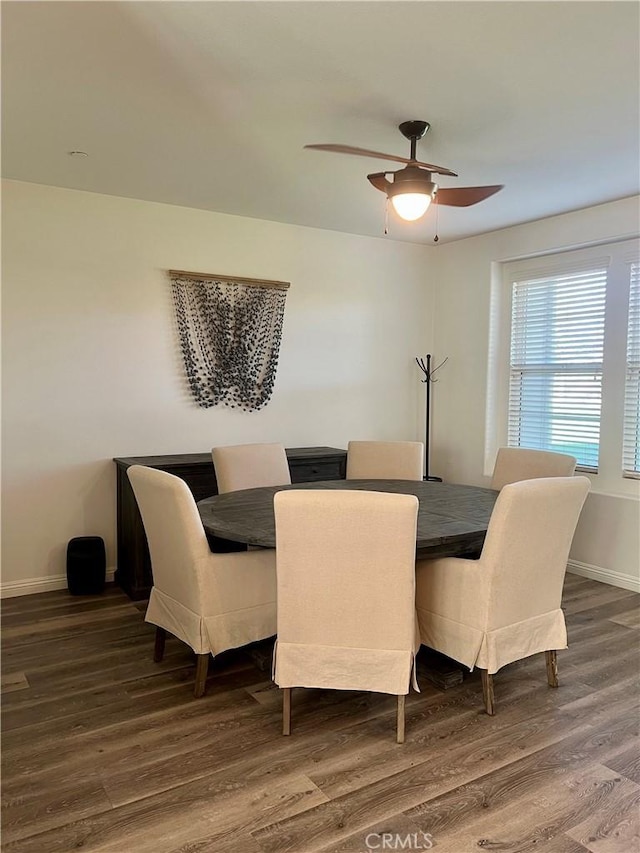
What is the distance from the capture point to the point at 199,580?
2617mm

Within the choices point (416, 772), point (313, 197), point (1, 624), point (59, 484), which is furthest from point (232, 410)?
point (416, 772)

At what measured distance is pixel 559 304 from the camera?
4.77 metres

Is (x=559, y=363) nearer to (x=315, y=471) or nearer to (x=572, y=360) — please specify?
(x=572, y=360)

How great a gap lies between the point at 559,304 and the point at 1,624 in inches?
169

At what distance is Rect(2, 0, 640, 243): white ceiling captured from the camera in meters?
2.11

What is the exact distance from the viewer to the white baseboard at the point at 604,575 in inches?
166

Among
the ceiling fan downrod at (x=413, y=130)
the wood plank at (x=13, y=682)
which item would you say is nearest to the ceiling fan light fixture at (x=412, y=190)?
the ceiling fan downrod at (x=413, y=130)

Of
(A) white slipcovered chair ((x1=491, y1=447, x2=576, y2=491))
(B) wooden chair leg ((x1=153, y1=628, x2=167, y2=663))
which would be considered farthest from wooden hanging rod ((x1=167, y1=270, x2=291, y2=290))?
(B) wooden chair leg ((x1=153, y1=628, x2=167, y2=663))

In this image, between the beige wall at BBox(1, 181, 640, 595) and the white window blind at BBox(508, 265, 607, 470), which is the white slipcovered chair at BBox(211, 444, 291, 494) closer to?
the beige wall at BBox(1, 181, 640, 595)

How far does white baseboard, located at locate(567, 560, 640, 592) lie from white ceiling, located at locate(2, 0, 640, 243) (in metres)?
2.51

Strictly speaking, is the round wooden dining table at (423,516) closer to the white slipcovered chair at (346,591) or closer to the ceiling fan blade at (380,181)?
the white slipcovered chair at (346,591)

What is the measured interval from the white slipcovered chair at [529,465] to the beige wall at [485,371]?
96 cm

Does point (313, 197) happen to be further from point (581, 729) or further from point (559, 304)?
point (581, 729)

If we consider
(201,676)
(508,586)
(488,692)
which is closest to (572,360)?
(508,586)
